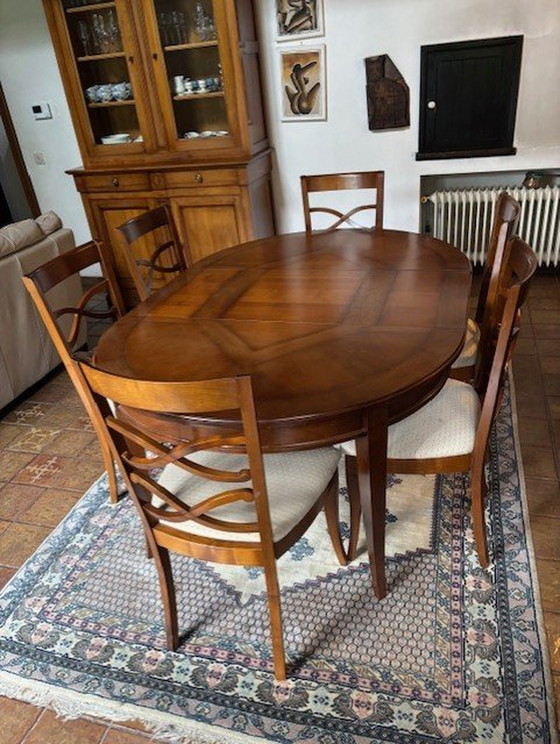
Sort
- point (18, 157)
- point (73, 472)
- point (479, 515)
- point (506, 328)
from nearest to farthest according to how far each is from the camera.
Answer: point (506, 328)
point (479, 515)
point (73, 472)
point (18, 157)

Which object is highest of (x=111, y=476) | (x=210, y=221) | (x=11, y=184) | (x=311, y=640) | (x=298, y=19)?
(x=298, y=19)

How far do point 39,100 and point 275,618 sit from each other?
414 cm

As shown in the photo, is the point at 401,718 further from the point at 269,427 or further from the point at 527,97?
the point at 527,97

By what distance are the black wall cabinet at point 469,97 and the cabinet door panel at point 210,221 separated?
3.73ft

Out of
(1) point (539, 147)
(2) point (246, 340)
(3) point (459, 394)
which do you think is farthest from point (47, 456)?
(1) point (539, 147)

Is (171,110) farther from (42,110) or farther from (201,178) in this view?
(42,110)

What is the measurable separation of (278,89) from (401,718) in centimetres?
321

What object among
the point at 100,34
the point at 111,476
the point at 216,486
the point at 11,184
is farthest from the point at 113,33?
the point at 216,486

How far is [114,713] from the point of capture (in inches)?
52.9

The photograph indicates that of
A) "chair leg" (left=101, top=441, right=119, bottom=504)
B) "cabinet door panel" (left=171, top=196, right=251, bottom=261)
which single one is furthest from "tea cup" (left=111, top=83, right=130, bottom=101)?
"chair leg" (left=101, top=441, right=119, bottom=504)

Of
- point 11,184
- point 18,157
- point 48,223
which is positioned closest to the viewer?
point 48,223

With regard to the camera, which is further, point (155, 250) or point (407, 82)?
point (407, 82)

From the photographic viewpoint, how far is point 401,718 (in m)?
1.28

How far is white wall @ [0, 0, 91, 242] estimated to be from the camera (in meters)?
3.79
